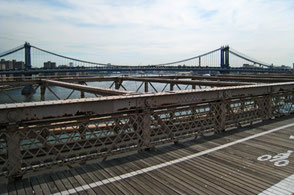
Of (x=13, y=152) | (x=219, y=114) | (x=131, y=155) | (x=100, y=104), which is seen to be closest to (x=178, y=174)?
(x=131, y=155)

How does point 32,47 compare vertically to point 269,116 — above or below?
above

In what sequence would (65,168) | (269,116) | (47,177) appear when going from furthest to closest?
1. (269,116)
2. (65,168)
3. (47,177)

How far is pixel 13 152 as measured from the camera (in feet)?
15.3

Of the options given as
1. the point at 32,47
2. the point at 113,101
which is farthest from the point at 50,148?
the point at 32,47

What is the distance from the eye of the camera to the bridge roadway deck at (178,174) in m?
4.50

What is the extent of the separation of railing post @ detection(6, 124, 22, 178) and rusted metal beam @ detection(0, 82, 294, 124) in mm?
249

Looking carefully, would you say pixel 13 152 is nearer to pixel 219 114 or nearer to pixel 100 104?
pixel 100 104

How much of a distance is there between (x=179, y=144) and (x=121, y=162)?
6.51 feet

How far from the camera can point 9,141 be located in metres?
4.58

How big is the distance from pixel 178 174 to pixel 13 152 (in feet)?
10.5

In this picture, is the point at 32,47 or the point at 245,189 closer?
the point at 245,189

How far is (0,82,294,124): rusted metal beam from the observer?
4.55 meters

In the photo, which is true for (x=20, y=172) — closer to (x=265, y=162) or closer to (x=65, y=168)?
(x=65, y=168)

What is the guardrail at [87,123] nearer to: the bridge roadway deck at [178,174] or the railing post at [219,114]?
the railing post at [219,114]
